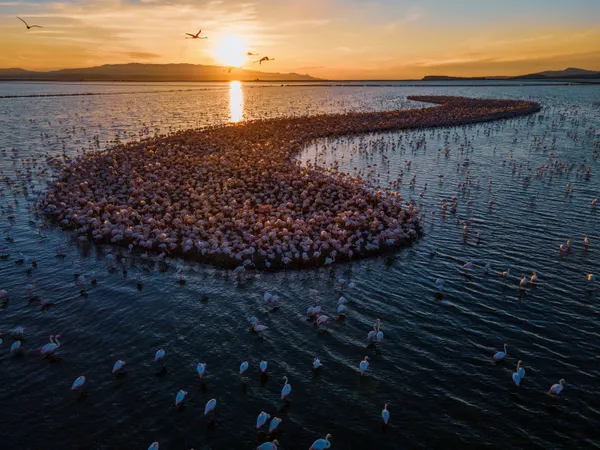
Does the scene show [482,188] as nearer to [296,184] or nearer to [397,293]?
[296,184]

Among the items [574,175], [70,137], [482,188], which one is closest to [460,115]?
[574,175]

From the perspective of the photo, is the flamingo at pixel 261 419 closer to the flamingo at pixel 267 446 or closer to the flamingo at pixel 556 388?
the flamingo at pixel 267 446

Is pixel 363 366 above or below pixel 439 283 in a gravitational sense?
below

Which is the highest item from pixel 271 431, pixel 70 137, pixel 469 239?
pixel 70 137

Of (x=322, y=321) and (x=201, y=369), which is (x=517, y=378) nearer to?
(x=322, y=321)

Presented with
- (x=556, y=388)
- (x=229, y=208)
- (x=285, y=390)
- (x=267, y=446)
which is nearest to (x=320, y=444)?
(x=267, y=446)

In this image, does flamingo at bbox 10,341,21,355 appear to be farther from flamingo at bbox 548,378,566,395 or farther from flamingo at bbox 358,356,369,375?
flamingo at bbox 548,378,566,395
